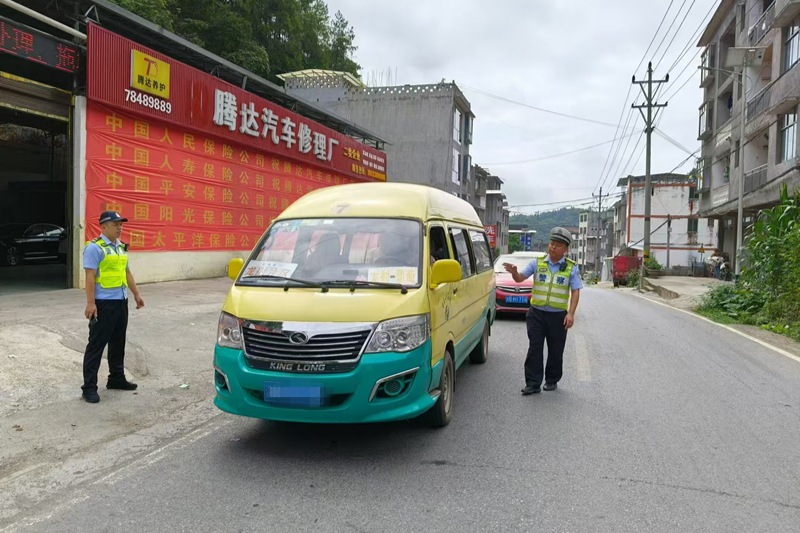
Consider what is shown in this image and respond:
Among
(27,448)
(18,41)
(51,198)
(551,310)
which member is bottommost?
(27,448)

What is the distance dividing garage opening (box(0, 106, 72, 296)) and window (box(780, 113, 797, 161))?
25.8m

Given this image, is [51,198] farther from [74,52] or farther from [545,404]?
[545,404]

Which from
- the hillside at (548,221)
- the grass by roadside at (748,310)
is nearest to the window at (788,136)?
the grass by roadside at (748,310)

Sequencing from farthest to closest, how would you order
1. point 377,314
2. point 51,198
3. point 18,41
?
point 51,198 < point 18,41 < point 377,314

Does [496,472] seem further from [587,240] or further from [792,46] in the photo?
[587,240]

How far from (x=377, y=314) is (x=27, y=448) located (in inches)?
116

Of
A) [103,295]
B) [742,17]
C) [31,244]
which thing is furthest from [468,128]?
[103,295]

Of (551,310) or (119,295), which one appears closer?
(119,295)

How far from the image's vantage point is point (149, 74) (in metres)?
12.5

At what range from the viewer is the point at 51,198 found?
21.9 metres

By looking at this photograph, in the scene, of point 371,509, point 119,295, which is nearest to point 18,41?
point 119,295

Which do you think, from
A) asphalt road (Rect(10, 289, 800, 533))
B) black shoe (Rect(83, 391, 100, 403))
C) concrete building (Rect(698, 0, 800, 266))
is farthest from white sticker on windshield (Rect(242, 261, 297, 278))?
concrete building (Rect(698, 0, 800, 266))

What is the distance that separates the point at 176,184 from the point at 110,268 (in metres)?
9.36

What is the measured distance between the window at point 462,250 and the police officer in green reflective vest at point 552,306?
49 centimetres
